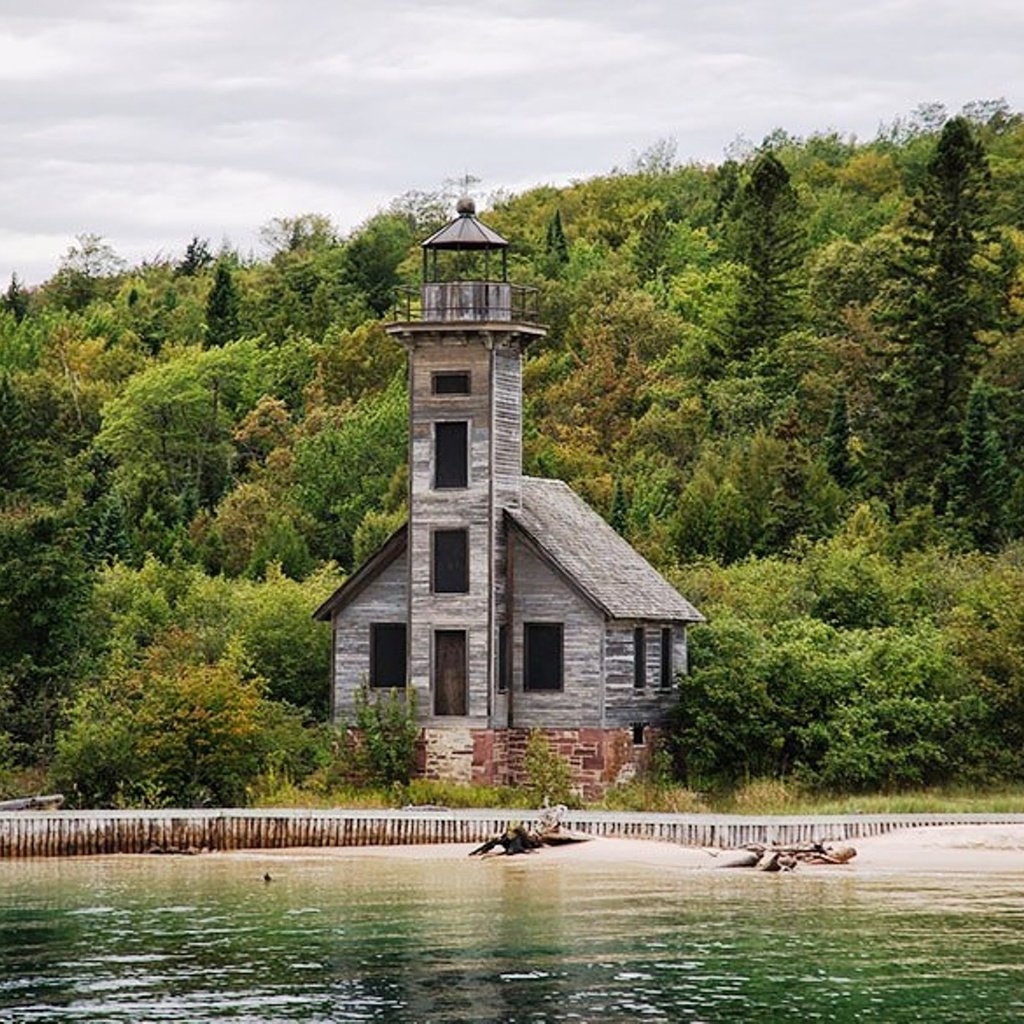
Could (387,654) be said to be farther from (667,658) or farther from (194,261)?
(194,261)

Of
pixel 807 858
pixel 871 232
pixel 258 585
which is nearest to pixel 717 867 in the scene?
pixel 807 858

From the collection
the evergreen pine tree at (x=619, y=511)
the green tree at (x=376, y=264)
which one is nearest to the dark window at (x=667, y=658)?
the evergreen pine tree at (x=619, y=511)

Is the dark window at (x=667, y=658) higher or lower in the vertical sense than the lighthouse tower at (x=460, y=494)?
lower

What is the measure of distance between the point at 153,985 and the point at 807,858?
15.5 meters

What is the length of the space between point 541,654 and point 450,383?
19.8 ft

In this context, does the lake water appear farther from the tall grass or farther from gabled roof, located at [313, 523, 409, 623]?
gabled roof, located at [313, 523, 409, 623]

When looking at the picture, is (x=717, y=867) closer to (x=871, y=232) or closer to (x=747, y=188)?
(x=747, y=188)

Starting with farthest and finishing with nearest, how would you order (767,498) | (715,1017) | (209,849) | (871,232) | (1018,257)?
(871,232), (1018,257), (767,498), (209,849), (715,1017)

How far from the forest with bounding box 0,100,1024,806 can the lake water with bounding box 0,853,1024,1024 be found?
8.67m

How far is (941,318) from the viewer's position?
276 ft

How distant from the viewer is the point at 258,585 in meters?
70.6

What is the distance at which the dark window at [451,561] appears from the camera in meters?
53.4

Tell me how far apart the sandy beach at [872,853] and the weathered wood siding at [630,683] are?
6.85 metres

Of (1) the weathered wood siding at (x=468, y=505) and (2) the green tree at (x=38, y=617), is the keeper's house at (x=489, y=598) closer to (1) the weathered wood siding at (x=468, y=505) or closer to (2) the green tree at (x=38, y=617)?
(1) the weathered wood siding at (x=468, y=505)
